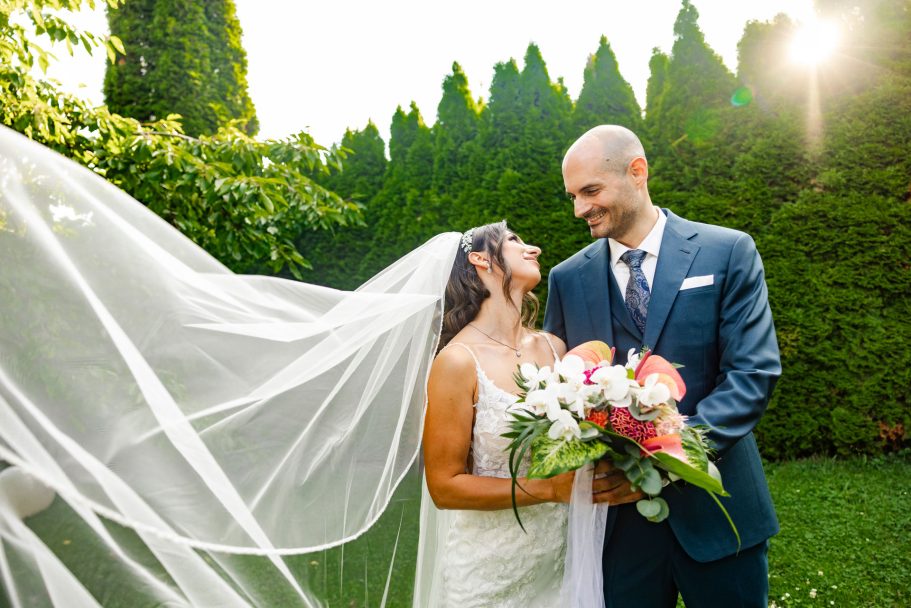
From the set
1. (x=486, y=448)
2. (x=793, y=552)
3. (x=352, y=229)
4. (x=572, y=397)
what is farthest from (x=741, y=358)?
(x=352, y=229)

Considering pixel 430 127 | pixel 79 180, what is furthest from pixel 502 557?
pixel 430 127

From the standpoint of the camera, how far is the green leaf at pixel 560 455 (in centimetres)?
197

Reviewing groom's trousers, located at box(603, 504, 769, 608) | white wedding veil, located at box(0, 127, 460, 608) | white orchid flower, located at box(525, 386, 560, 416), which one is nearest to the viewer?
white wedding veil, located at box(0, 127, 460, 608)

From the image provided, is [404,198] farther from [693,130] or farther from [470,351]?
[470,351]

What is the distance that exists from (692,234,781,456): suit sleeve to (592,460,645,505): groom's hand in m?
0.32

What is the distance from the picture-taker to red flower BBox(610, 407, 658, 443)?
206cm

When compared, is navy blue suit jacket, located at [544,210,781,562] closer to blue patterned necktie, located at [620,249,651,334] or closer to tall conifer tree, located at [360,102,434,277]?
blue patterned necktie, located at [620,249,651,334]

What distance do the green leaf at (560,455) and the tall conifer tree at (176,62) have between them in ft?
19.2

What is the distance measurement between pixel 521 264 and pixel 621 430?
1025 mm

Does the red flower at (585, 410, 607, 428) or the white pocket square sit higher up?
the white pocket square

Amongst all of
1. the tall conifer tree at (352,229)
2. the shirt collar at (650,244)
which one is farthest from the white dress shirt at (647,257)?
the tall conifer tree at (352,229)

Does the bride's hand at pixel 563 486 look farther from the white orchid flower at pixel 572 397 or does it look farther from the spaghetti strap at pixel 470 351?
the spaghetti strap at pixel 470 351

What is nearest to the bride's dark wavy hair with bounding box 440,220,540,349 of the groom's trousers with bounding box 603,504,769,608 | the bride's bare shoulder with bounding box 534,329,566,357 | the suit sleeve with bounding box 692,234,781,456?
the bride's bare shoulder with bounding box 534,329,566,357

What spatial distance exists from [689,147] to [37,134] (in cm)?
524
